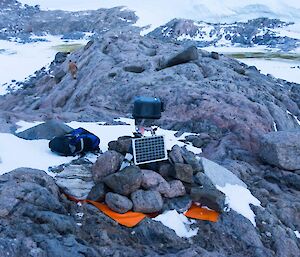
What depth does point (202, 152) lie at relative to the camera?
10867 millimetres

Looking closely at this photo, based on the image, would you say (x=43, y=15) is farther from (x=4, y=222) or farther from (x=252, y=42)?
(x=4, y=222)

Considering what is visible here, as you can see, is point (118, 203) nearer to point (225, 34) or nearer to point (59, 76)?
point (59, 76)

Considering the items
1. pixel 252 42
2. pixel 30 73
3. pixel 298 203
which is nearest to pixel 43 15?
pixel 252 42

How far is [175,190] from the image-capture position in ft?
24.7

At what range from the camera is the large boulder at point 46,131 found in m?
9.62

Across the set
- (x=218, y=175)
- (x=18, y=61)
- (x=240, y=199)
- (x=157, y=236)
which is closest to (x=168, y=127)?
(x=218, y=175)

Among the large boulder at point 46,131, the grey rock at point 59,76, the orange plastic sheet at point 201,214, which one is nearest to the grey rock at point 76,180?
the orange plastic sheet at point 201,214

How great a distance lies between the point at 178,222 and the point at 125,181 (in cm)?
102

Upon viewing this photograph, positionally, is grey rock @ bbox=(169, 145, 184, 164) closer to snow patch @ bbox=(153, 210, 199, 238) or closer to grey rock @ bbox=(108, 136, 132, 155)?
grey rock @ bbox=(108, 136, 132, 155)

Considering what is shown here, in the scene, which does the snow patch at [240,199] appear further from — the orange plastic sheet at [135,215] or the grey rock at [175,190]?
the grey rock at [175,190]

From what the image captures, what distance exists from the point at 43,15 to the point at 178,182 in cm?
7388

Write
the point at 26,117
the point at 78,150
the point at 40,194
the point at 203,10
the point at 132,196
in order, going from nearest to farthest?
the point at 40,194, the point at 132,196, the point at 78,150, the point at 26,117, the point at 203,10

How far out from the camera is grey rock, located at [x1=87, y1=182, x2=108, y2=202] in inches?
280

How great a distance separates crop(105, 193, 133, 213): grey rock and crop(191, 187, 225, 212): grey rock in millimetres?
1137
